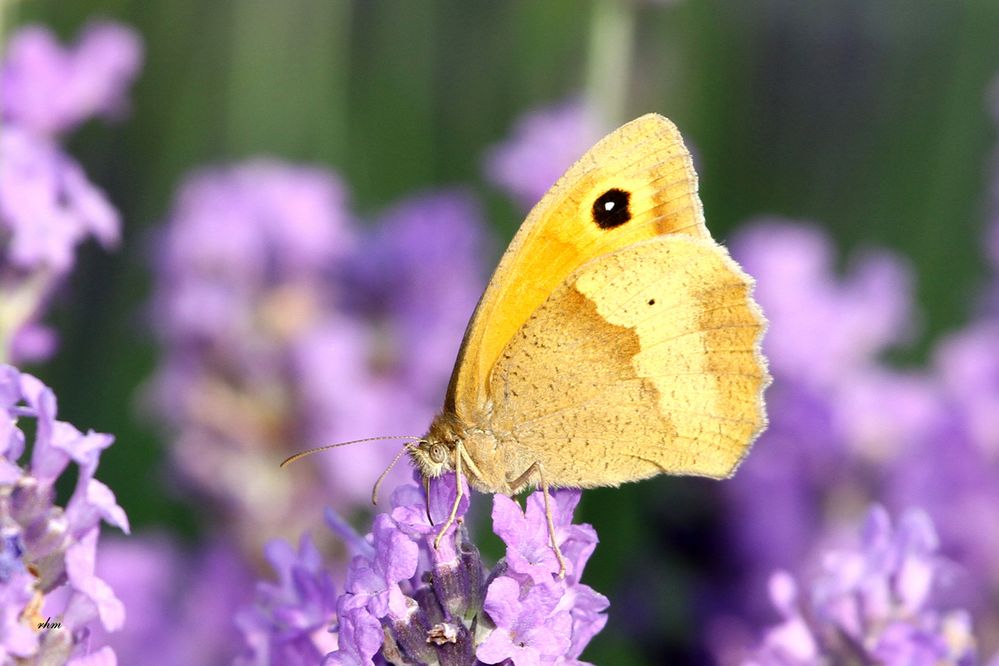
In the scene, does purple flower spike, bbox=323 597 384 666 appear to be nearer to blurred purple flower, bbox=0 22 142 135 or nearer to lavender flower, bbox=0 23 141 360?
lavender flower, bbox=0 23 141 360

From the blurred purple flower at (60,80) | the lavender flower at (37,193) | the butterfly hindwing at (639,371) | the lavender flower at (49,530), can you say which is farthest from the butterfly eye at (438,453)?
the blurred purple flower at (60,80)

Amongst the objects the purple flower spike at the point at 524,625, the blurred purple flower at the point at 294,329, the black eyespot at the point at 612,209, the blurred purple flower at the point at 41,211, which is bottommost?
the purple flower spike at the point at 524,625

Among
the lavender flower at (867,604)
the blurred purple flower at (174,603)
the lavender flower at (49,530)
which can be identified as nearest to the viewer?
the lavender flower at (49,530)

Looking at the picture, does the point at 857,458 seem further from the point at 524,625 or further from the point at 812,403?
the point at 524,625

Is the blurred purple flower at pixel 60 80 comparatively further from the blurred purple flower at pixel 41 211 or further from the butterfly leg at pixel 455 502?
the butterfly leg at pixel 455 502

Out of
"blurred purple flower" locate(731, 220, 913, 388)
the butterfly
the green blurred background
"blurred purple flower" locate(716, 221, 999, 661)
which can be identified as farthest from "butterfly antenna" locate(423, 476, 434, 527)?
"blurred purple flower" locate(731, 220, 913, 388)

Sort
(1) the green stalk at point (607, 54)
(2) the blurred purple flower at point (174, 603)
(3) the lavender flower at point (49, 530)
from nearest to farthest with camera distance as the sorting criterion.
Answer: (3) the lavender flower at point (49, 530)
(2) the blurred purple flower at point (174, 603)
(1) the green stalk at point (607, 54)

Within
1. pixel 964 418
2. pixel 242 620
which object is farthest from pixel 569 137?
pixel 242 620
